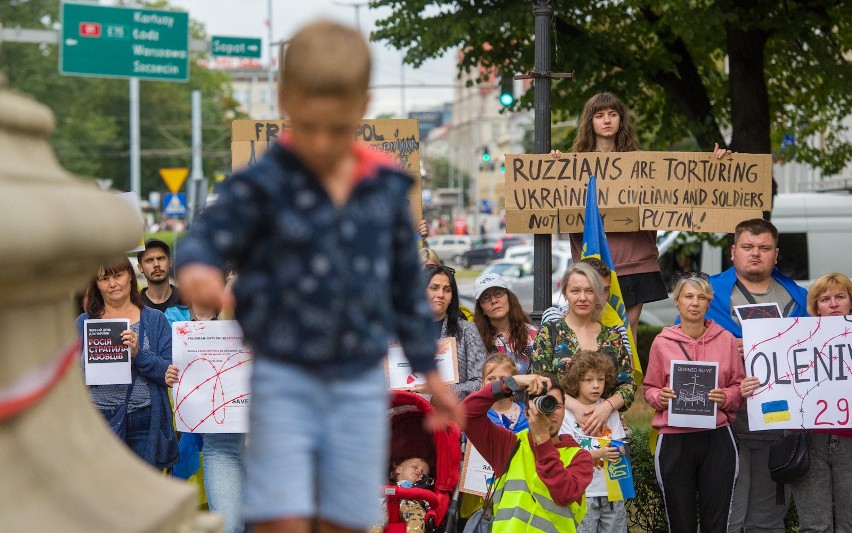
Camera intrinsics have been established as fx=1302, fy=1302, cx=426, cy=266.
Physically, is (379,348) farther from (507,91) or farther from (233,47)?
(233,47)

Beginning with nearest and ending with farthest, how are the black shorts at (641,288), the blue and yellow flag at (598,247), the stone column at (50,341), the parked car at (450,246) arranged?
1. the stone column at (50,341)
2. the blue and yellow flag at (598,247)
3. the black shorts at (641,288)
4. the parked car at (450,246)

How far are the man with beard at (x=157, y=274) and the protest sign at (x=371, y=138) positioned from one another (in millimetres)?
903

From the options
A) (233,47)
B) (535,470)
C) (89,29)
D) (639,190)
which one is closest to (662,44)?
(639,190)

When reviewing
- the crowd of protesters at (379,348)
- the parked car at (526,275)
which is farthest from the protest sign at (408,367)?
the parked car at (526,275)

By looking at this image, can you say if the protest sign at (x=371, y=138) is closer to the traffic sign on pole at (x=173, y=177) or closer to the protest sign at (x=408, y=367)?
the protest sign at (x=408, y=367)

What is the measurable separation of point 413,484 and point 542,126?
307 centimetres

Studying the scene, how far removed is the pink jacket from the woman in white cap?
1.04 m

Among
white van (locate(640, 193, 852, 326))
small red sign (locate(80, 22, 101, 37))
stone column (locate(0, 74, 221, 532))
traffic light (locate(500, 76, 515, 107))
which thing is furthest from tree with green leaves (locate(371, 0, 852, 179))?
small red sign (locate(80, 22, 101, 37))

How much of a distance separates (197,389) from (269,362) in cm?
417

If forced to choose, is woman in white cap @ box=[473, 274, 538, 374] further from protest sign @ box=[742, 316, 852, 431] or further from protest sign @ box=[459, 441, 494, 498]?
protest sign @ box=[742, 316, 852, 431]

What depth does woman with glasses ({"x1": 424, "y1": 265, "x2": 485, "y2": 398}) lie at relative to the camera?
7574mm

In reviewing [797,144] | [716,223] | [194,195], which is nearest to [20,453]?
[716,223]

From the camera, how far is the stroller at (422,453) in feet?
21.5

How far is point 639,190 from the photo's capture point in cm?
851
